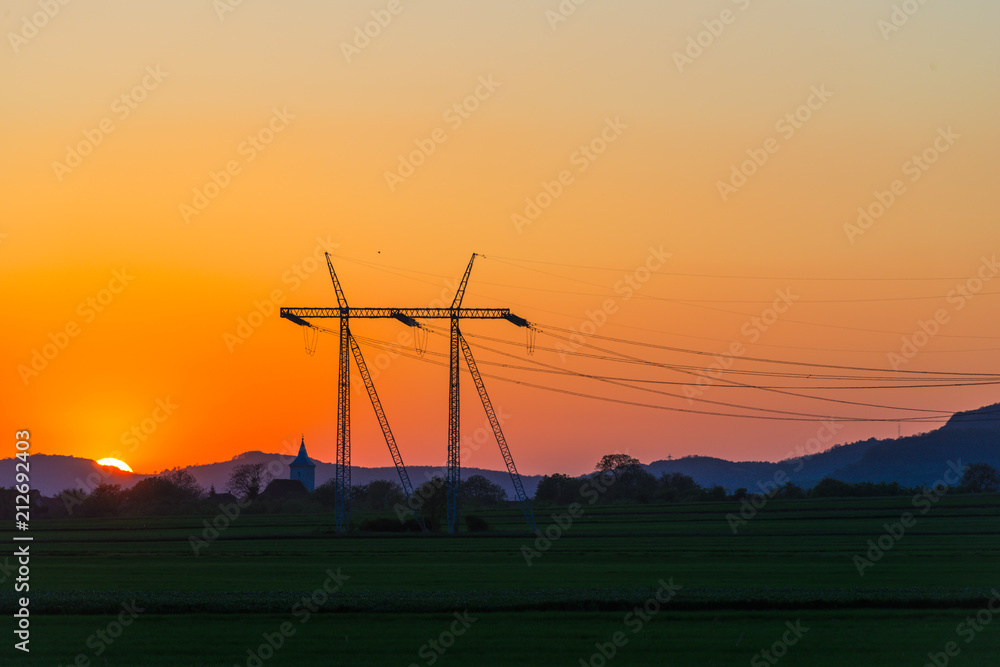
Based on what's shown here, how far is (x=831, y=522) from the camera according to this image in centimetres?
11150

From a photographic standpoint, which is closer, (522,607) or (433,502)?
(522,607)

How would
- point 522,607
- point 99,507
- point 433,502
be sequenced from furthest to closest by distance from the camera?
1. point 99,507
2. point 433,502
3. point 522,607

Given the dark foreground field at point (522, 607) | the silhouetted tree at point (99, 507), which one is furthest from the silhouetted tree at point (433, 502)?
the silhouetted tree at point (99, 507)

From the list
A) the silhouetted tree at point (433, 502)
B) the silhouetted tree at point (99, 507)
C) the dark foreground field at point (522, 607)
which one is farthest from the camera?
the silhouetted tree at point (99, 507)

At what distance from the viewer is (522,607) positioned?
3866cm

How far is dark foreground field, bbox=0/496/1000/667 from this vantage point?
1188 inches

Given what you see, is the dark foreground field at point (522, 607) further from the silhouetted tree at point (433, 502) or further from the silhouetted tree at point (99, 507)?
the silhouetted tree at point (99, 507)

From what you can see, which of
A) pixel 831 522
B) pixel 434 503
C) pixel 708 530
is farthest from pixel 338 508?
pixel 831 522

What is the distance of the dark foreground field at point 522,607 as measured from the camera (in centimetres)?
3019

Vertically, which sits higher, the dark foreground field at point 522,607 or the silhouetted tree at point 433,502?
the silhouetted tree at point 433,502

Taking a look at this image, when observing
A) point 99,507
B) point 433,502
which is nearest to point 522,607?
point 433,502

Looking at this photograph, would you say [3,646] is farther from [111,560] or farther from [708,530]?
[708,530]

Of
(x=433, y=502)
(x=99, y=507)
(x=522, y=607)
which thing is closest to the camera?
(x=522, y=607)

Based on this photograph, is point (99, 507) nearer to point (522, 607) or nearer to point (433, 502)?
point (433, 502)
